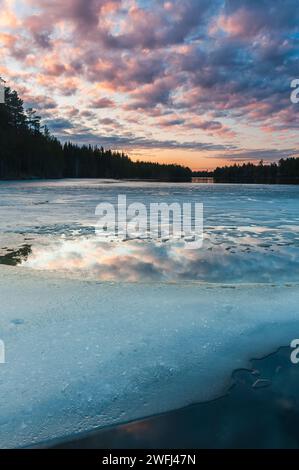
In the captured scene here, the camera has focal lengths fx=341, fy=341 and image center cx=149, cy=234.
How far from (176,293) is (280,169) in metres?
135

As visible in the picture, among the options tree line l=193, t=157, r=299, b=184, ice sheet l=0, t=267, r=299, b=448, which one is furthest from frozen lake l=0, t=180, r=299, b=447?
tree line l=193, t=157, r=299, b=184

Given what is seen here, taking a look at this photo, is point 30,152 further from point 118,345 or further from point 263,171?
point 263,171

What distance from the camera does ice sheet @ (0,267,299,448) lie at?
6.15 feet

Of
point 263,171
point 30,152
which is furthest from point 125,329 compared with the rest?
point 263,171

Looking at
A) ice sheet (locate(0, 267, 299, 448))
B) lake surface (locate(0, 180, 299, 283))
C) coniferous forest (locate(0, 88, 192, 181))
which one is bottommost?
ice sheet (locate(0, 267, 299, 448))

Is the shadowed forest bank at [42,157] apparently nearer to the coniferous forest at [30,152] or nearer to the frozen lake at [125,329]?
the coniferous forest at [30,152]

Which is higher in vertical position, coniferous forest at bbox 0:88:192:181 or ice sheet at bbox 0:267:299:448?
coniferous forest at bbox 0:88:192:181

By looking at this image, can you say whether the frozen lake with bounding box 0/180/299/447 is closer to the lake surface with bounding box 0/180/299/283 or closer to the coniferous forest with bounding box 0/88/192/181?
the lake surface with bounding box 0/180/299/283

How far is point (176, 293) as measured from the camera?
373cm

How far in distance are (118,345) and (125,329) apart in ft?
0.91

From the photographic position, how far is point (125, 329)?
9.12 feet

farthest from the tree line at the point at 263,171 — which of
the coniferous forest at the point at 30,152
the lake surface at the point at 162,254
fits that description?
the lake surface at the point at 162,254

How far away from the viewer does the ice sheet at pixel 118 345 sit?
6.15 ft

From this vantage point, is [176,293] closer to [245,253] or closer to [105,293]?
[105,293]
